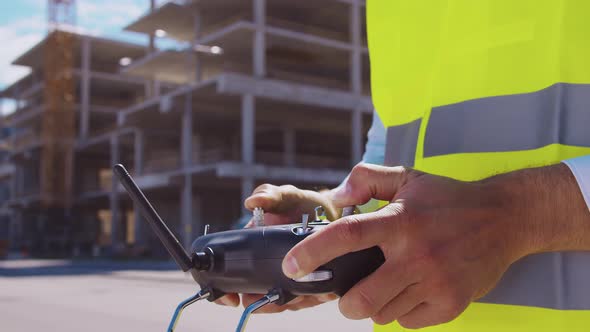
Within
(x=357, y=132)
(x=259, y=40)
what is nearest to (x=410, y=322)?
(x=259, y=40)

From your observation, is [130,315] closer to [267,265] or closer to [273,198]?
[273,198]

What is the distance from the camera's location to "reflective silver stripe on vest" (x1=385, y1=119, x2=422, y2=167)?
4.50ft

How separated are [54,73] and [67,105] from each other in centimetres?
257

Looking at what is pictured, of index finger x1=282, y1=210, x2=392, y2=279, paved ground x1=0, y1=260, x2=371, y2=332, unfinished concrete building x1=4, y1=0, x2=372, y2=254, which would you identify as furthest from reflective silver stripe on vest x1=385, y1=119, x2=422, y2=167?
unfinished concrete building x1=4, y1=0, x2=372, y2=254

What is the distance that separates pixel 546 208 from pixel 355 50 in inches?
1517

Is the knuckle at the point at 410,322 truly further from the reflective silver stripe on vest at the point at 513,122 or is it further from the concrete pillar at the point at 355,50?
the concrete pillar at the point at 355,50

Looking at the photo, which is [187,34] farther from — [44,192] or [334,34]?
[44,192]

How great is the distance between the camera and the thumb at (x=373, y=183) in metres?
1.06

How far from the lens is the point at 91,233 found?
61.0 meters

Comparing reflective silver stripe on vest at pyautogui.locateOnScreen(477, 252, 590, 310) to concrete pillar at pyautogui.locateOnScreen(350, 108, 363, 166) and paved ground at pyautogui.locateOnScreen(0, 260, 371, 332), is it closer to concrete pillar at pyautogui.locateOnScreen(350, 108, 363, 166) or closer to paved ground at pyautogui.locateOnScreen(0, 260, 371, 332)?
paved ground at pyautogui.locateOnScreen(0, 260, 371, 332)

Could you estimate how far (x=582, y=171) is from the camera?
96cm

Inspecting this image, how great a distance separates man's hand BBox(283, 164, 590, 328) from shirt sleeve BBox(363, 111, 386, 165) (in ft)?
2.21

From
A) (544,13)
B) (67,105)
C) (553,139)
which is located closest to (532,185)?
(553,139)

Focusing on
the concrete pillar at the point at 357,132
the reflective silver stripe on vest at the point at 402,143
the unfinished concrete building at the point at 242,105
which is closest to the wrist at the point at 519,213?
the reflective silver stripe on vest at the point at 402,143
